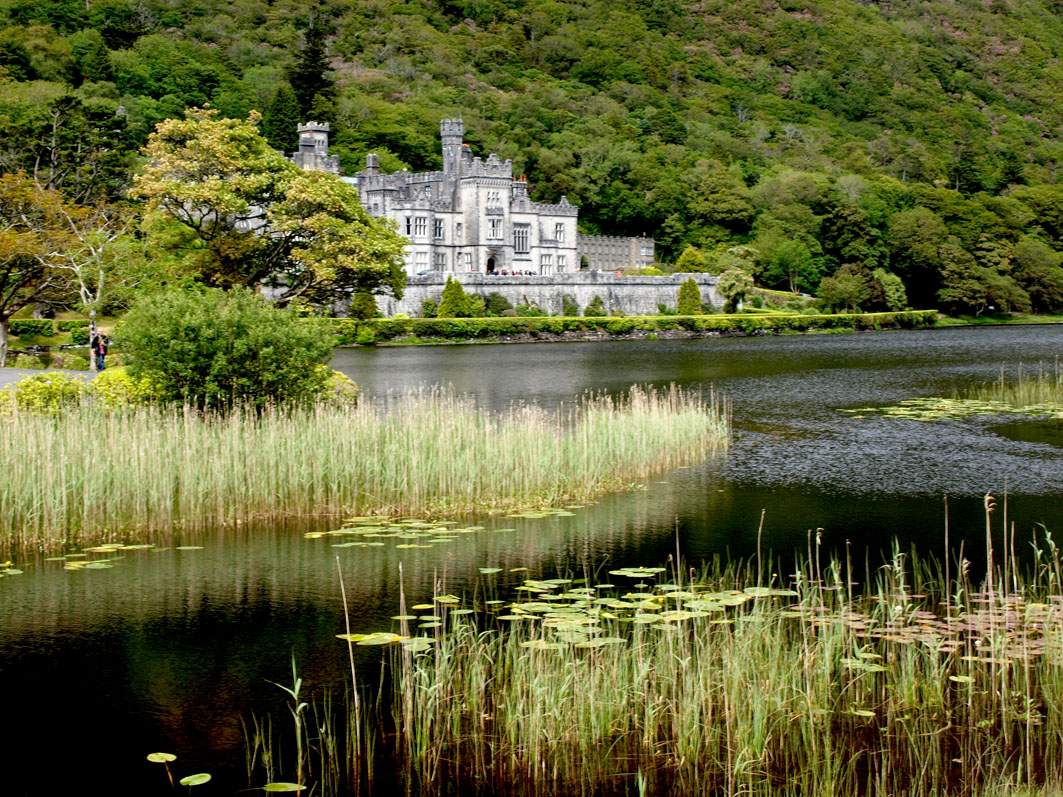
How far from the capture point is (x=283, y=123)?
93438 mm

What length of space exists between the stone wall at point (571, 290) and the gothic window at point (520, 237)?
9989mm

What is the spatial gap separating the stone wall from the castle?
7.09m

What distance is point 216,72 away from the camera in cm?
10919

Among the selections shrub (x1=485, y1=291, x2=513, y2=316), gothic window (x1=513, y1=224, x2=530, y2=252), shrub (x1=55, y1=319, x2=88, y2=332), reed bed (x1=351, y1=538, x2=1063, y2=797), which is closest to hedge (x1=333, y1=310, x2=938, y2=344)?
shrub (x1=485, y1=291, x2=513, y2=316)

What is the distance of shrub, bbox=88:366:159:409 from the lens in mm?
17234

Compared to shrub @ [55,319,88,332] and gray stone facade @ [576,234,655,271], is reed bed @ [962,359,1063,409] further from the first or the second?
gray stone facade @ [576,234,655,271]

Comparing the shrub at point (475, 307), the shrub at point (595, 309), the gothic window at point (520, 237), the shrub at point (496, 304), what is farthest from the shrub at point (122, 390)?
the gothic window at point (520, 237)

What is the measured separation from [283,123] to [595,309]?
3610cm

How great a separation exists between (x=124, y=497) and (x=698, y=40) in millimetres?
195697

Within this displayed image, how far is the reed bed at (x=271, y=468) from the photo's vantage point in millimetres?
12773

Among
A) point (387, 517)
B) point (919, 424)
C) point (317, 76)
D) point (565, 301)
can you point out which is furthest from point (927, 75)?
point (387, 517)

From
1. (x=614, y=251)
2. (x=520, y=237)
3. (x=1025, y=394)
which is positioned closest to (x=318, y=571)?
(x=1025, y=394)

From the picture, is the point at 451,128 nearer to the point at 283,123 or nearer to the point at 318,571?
the point at 283,123

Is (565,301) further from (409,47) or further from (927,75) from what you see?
(927,75)
